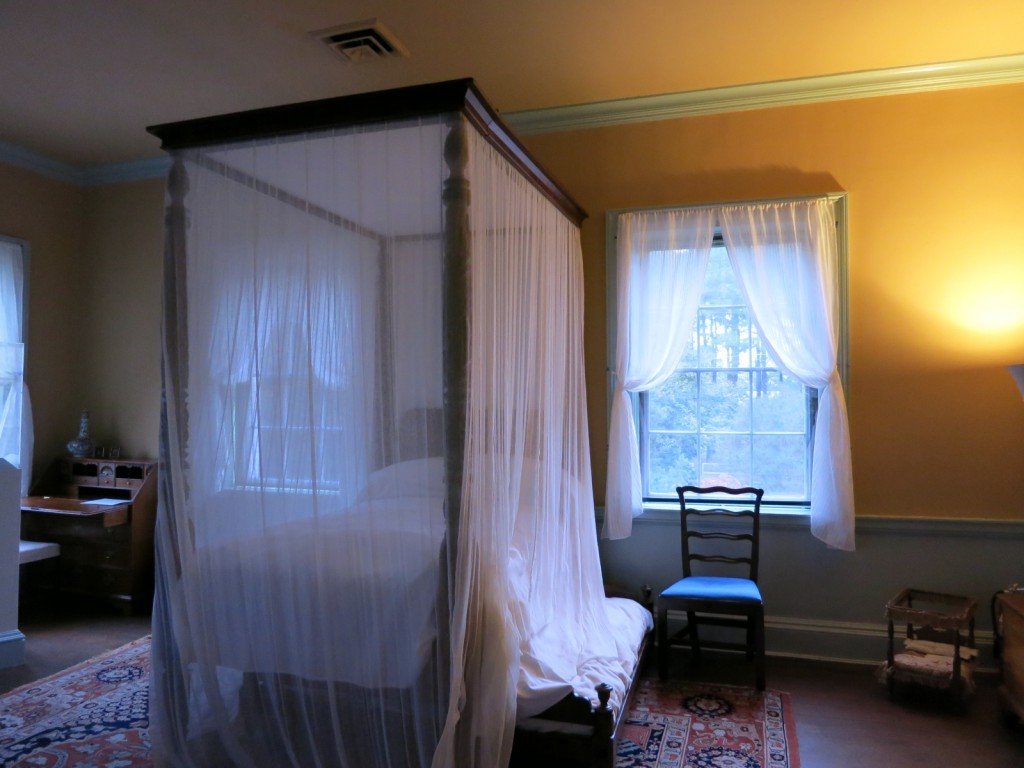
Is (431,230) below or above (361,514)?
above

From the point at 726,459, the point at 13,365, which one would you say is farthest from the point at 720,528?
the point at 13,365

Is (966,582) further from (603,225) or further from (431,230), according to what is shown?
(431,230)

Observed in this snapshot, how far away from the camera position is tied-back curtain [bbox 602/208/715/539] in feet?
13.8

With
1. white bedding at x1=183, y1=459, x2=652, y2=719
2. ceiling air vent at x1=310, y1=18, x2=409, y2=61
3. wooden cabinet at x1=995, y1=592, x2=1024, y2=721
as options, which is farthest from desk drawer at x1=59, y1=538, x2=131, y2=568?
wooden cabinet at x1=995, y1=592, x2=1024, y2=721

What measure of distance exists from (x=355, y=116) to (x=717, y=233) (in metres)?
2.40

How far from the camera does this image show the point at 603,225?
444cm

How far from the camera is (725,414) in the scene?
4277mm

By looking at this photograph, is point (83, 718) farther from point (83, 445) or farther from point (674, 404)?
point (674, 404)

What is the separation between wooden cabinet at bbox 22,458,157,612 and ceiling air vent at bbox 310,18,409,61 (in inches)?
118

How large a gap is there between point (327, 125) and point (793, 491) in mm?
3076

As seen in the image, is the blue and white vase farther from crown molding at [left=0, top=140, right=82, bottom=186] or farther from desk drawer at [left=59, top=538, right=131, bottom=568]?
crown molding at [left=0, top=140, right=82, bottom=186]

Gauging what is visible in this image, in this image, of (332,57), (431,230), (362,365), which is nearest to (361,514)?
(362,365)

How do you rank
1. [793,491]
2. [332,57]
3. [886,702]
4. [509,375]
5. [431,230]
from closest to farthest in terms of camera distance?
[431,230]
[509,375]
[886,702]
[332,57]
[793,491]

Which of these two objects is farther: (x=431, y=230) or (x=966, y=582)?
(x=966, y=582)
